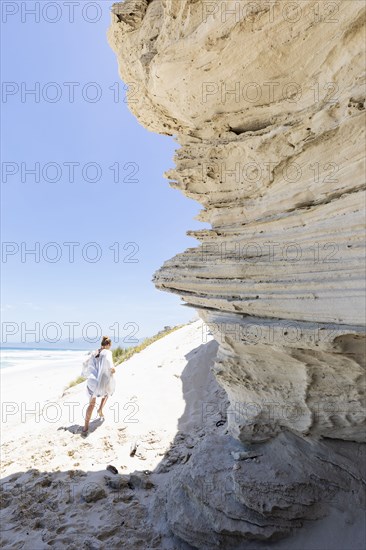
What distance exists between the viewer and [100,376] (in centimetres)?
651

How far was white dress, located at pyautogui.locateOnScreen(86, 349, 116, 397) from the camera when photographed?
21.3 ft

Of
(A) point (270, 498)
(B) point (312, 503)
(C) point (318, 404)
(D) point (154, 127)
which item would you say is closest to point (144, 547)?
(A) point (270, 498)

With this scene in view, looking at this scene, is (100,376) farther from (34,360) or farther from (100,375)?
(34,360)

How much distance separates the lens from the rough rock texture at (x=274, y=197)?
2746 mm

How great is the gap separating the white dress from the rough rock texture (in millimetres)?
3049

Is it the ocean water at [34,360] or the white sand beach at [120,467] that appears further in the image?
the ocean water at [34,360]

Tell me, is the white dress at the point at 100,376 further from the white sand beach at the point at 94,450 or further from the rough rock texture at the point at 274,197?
the rough rock texture at the point at 274,197

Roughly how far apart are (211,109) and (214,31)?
73 centimetres

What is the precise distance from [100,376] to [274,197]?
4.82m

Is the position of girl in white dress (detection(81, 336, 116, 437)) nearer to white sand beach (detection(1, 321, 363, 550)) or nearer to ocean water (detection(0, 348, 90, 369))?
white sand beach (detection(1, 321, 363, 550))

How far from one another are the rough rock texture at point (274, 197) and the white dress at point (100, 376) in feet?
10.0

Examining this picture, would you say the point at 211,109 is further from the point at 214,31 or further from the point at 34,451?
the point at 34,451

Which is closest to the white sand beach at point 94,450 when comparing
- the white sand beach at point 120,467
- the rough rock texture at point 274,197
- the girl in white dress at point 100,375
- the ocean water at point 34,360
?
the white sand beach at point 120,467

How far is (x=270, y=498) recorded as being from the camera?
132 inches
